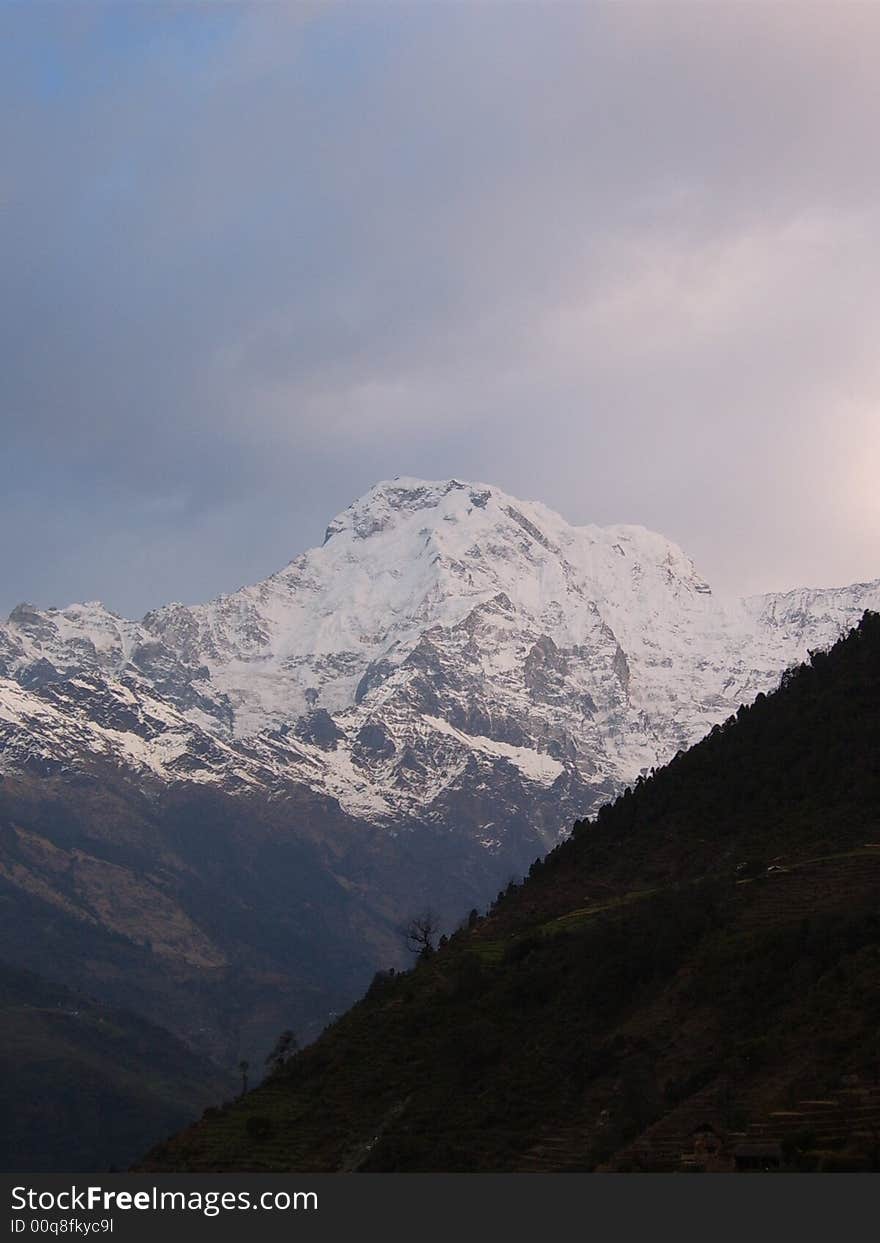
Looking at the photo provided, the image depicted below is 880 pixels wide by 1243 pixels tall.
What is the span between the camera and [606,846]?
16200 centimetres

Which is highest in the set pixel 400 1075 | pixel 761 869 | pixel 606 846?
pixel 606 846

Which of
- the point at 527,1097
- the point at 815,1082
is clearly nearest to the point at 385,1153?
the point at 527,1097

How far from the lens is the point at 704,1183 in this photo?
67938 millimetres

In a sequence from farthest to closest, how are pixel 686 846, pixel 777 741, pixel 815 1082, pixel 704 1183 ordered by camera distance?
pixel 777 741 → pixel 686 846 → pixel 815 1082 → pixel 704 1183

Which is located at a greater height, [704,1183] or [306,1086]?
[306,1086]

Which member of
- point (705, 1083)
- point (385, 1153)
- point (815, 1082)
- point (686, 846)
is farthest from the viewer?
point (686, 846)

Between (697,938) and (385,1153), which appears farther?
(697,938)

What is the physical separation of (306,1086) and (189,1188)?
5951cm

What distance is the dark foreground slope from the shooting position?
90812 mm

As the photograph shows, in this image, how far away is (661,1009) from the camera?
379ft

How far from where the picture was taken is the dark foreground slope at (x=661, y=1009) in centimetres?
9081

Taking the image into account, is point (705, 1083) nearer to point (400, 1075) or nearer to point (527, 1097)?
point (527, 1097)

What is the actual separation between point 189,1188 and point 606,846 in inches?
3606

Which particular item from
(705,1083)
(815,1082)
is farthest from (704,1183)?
(705,1083)
